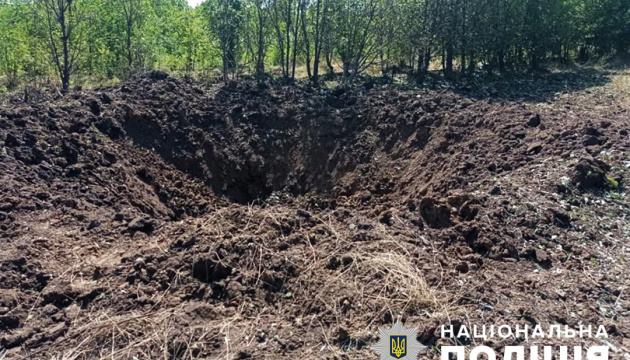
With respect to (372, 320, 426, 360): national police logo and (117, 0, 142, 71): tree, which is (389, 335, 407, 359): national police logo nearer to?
(372, 320, 426, 360): national police logo

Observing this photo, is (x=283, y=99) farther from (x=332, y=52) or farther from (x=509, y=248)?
(x=509, y=248)

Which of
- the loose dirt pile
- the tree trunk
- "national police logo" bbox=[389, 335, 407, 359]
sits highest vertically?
the tree trunk

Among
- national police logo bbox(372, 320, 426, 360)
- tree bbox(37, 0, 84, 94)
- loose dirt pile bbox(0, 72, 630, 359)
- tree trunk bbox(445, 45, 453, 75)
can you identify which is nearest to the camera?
national police logo bbox(372, 320, 426, 360)

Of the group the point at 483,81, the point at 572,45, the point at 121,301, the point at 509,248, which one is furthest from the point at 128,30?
the point at 572,45

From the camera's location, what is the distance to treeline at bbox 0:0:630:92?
1204 cm

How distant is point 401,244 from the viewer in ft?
16.2

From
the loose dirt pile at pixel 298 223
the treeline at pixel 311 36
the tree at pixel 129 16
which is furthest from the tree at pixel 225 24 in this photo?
the tree at pixel 129 16

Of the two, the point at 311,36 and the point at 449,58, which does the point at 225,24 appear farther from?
the point at 449,58

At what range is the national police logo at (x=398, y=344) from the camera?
355cm

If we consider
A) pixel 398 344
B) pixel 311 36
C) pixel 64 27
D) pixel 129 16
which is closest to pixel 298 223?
pixel 398 344

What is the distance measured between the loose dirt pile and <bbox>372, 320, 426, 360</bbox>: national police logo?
3.3 inches

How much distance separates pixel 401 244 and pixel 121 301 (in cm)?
270

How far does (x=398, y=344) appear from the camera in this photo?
3.64 m

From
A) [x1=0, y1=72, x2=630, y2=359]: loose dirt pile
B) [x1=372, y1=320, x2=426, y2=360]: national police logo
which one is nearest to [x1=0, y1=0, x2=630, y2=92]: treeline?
[x1=0, y1=72, x2=630, y2=359]: loose dirt pile
